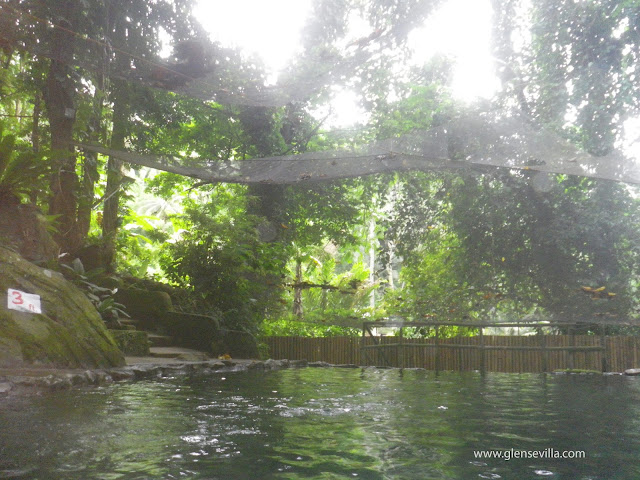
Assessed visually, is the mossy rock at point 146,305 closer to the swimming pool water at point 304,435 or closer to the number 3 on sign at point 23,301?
the number 3 on sign at point 23,301

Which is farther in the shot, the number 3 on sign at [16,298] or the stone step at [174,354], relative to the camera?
the stone step at [174,354]

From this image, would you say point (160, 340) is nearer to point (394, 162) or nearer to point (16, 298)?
point (16, 298)

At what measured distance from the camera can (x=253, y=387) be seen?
4961mm

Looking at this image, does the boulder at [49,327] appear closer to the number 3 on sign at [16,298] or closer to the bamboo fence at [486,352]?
the number 3 on sign at [16,298]

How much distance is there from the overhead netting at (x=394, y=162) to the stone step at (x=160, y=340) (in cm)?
257

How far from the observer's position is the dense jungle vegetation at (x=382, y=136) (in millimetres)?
8016

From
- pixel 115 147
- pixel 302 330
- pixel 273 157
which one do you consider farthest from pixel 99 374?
pixel 302 330

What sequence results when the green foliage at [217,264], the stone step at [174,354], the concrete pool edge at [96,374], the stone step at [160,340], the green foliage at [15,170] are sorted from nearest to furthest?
the concrete pool edge at [96,374] → the green foliage at [15,170] → the stone step at [174,354] → the stone step at [160,340] → the green foliage at [217,264]

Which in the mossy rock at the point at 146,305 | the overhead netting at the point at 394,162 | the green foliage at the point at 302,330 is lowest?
the green foliage at the point at 302,330

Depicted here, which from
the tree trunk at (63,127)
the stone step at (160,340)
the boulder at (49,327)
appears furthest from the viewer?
the stone step at (160,340)

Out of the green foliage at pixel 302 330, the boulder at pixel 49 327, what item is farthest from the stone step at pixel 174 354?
the green foliage at pixel 302 330

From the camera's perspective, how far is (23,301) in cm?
457

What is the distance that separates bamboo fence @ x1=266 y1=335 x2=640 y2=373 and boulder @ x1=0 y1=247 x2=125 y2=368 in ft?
17.8

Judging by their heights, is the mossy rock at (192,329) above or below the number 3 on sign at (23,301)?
below
